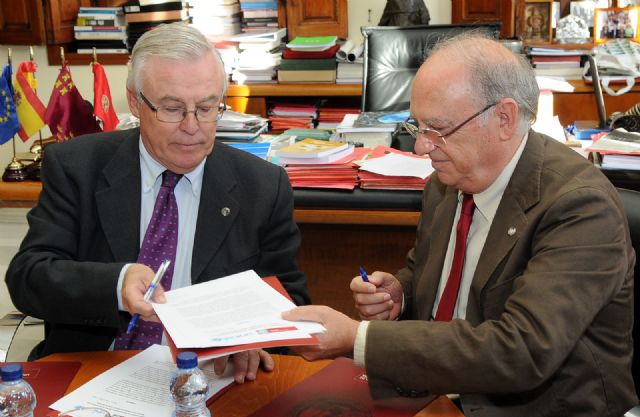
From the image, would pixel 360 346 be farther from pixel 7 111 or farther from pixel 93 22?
pixel 93 22

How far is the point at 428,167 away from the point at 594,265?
1163 mm

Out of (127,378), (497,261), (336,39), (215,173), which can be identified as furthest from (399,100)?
(127,378)

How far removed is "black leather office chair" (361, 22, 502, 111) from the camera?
383 centimetres

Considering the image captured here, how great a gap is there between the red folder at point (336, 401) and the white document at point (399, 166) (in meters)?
1.07

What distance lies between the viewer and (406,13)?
167 inches

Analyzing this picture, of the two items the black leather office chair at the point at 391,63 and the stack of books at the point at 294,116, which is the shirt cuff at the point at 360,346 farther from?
the stack of books at the point at 294,116

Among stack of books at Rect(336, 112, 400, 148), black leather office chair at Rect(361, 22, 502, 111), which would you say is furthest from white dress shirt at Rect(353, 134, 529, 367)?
black leather office chair at Rect(361, 22, 502, 111)

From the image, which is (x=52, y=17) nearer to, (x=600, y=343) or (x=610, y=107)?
(x=610, y=107)

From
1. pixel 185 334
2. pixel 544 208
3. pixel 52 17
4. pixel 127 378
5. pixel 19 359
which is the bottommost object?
pixel 19 359

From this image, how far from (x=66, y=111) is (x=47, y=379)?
5.17 ft

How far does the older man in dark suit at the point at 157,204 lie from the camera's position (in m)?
1.76

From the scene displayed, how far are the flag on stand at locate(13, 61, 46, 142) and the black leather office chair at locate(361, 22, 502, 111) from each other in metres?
1.59

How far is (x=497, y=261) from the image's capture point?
5.04 ft

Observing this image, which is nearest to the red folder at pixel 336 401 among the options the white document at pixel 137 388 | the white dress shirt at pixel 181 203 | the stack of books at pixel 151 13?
the white document at pixel 137 388
